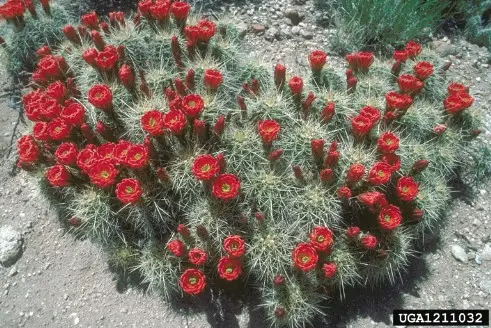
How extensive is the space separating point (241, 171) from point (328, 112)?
0.90 m

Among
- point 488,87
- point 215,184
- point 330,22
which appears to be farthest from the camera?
point 330,22

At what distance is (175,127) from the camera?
122 inches

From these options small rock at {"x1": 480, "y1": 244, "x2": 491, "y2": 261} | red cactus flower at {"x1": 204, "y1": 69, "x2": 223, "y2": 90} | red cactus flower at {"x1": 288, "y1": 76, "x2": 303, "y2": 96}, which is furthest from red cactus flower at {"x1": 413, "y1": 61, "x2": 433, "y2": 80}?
red cactus flower at {"x1": 204, "y1": 69, "x2": 223, "y2": 90}

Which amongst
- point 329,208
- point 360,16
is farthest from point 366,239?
point 360,16

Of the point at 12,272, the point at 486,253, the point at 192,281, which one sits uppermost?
the point at 192,281

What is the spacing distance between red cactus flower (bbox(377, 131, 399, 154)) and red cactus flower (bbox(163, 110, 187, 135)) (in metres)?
1.56

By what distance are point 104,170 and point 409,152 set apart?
2.53m

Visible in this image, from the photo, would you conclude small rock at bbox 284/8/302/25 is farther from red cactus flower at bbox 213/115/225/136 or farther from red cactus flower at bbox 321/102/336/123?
red cactus flower at bbox 213/115/225/136

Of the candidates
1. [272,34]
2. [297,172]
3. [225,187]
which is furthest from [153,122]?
[272,34]

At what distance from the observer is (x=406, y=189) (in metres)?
3.20

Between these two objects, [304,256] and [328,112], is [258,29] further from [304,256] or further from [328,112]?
[304,256]

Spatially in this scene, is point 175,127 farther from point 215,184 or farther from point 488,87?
point 488,87

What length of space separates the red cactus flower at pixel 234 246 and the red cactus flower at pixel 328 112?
130 centimetres

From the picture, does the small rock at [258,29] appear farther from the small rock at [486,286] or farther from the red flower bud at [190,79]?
the small rock at [486,286]
